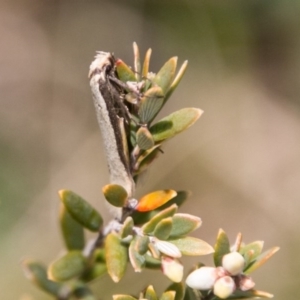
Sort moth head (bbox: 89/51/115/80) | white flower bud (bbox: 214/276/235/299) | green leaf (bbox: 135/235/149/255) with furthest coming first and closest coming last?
1. moth head (bbox: 89/51/115/80)
2. green leaf (bbox: 135/235/149/255)
3. white flower bud (bbox: 214/276/235/299)

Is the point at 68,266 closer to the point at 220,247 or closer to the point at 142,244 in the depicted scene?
the point at 142,244

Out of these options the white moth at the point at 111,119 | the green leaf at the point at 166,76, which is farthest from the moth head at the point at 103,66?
the green leaf at the point at 166,76

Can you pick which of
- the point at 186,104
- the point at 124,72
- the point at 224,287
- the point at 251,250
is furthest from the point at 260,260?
the point at 186,104

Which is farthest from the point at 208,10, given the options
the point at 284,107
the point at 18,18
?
the point at 18,18

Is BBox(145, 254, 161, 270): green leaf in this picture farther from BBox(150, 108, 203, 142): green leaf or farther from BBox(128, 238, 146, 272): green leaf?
BBox(150, 108, 203, 142): green leaf

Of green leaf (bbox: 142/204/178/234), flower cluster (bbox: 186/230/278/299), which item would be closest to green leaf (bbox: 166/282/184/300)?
flower cluster (bbox: 186/230/278/299)

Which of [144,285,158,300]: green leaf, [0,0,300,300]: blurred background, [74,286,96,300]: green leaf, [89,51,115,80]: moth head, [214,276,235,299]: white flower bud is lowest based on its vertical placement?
[74,286,96,300]: green leaf

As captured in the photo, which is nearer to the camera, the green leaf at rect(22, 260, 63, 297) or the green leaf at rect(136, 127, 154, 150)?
the green leaf at rect(136, 127, 154, 150)
